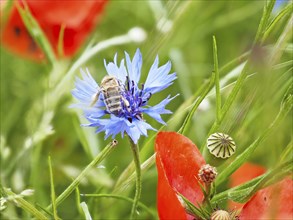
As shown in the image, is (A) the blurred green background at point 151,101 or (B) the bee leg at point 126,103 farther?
(A) the blurred green background at point 151,101

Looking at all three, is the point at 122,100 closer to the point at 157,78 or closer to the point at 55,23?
the point at 157,78

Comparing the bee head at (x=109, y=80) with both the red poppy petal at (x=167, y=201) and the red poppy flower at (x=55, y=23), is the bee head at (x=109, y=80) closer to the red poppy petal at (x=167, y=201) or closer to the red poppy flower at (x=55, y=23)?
the red poppy petal at (x=167, y=201)

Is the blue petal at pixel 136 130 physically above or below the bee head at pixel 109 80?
below

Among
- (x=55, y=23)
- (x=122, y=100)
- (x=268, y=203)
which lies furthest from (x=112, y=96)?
(x=55, y=23)

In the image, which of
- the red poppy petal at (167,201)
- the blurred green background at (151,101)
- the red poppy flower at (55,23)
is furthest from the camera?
the red poppy flower at (55,23)

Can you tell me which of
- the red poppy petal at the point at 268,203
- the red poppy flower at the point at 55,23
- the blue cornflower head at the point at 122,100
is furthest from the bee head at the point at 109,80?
the red poppy flower at the point at 55,23

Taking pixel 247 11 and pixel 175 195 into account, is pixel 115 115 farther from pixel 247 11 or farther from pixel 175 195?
pixel 247 11

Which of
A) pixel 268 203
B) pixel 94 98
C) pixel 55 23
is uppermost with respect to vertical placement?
pixel 55 23

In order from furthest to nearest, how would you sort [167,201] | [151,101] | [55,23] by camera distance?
[151,101]
[55,23]
[167,201]

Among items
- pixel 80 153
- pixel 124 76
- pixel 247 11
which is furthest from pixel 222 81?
pixel 247 11
